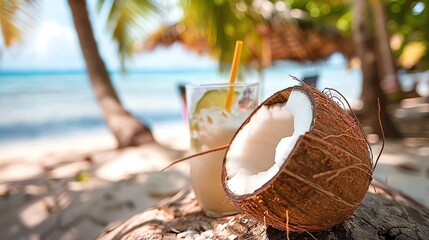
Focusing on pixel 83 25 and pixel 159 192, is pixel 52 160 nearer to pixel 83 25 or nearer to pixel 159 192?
pixel 83 25

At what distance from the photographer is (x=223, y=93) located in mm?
1203

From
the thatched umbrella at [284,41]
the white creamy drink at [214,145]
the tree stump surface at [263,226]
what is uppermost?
the thatched umbrella at [284,41]

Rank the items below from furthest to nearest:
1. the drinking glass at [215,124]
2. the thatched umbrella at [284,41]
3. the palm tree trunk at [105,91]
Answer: the thatched umbrella at [284,41] < the palm tree trunk at [105,91] < the drinking glass at [215,124]

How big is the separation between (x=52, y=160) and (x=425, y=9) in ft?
15.8

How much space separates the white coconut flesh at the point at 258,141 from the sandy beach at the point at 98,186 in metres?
1.03

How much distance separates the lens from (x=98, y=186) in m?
2.38

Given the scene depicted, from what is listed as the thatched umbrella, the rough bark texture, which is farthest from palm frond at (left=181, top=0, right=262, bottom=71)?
the thatched umbrella

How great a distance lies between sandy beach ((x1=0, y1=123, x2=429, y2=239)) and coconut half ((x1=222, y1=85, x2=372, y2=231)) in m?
1.02

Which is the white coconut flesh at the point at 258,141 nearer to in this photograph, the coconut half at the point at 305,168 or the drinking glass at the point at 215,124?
the coconut half at the point at 305,168

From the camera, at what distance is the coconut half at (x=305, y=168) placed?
0.81 m

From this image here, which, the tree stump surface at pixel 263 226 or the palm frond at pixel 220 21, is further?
the palm frond at pixel 220 21

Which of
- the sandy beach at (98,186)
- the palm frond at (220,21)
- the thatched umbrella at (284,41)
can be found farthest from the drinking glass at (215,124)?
the thatched umbrella at (284,41)

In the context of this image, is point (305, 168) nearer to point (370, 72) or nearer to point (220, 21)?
point (370, 72)

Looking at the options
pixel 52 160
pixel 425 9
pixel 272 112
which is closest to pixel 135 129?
pixel 52 160
